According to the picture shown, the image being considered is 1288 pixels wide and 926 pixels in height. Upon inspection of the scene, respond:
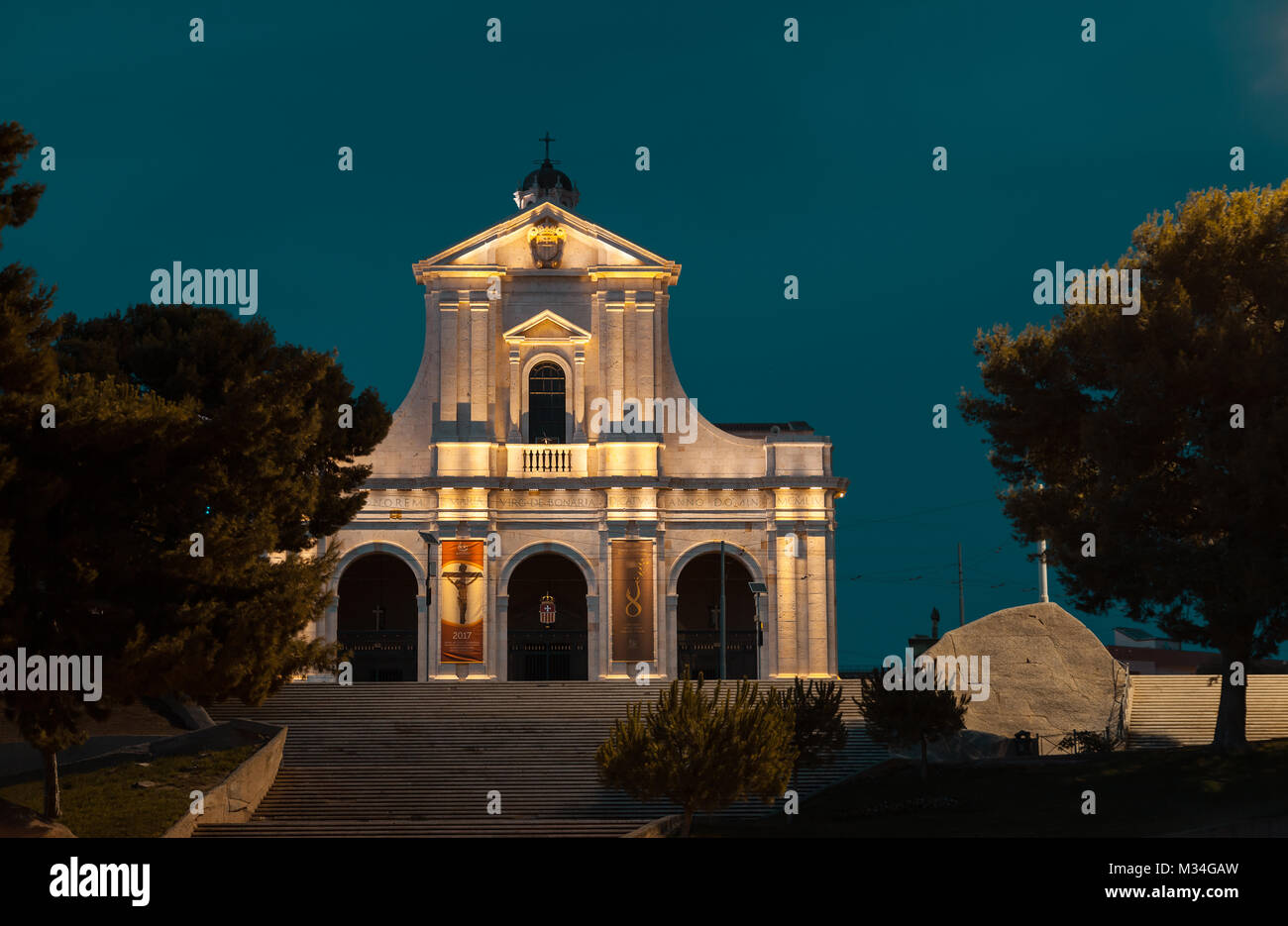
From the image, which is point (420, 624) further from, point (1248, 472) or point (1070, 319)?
point (1248, 472)

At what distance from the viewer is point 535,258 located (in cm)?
4662

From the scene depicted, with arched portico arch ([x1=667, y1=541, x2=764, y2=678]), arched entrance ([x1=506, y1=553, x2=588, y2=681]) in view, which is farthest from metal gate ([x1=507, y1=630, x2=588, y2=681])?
arched portico arch ([x1=667, y1=541, x2=764, y2=678])

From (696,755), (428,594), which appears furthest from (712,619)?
(696,755)

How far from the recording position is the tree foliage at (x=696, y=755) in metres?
22.7

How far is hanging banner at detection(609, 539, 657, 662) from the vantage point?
145ft

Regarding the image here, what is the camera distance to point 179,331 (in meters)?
29.4

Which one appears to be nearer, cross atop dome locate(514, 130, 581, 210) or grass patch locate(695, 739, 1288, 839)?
grass patch locate(695, 739, 1288, 839)

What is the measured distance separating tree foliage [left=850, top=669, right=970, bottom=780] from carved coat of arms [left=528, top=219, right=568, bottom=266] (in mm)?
21603

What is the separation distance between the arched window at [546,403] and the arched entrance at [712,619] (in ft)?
20.2

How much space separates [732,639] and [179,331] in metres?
22.9

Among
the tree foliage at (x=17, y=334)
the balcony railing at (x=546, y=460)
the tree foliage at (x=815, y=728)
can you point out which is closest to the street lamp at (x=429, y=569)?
the balcony railing at (x=546, y=460)

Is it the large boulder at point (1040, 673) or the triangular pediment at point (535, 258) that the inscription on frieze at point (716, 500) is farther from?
the large boulder at point (1040, 673)

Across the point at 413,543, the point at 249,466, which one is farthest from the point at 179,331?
the point at 413,543

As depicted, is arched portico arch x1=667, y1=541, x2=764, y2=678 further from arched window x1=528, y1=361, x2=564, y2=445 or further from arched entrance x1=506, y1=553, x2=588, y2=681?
arched window x1=528, y1=361, x2=564, y2=445
